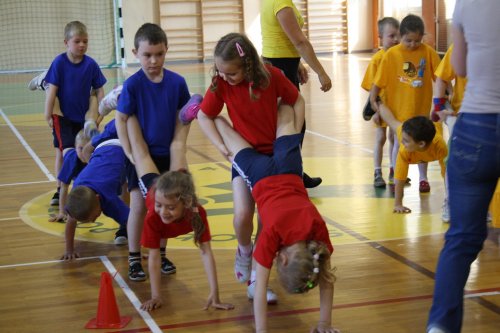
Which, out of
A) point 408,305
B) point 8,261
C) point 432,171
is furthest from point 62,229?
point 432,171

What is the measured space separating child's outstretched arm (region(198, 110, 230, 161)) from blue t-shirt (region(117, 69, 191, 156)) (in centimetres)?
43

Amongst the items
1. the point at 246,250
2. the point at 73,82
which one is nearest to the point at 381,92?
the point at 73,82

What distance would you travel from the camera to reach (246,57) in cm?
399

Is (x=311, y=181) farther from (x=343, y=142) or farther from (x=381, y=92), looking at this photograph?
(x=343, y=142)

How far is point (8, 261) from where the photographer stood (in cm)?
515

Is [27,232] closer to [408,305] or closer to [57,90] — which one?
[57,90]

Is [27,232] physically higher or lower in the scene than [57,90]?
lower

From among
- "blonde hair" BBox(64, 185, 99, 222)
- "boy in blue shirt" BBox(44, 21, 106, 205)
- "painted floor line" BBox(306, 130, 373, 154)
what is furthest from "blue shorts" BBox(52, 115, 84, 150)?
"painted floor line" BBox(306, 130, 373, 154)

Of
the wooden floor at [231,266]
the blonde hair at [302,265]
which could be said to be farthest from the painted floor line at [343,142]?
the blonde hair at [302,265]

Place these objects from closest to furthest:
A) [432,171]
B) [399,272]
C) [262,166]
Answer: [262,166], [399,272], [432,171]

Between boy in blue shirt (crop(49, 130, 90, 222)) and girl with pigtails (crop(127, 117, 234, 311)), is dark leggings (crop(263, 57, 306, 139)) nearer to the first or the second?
boy in blue shirt (crop(49, 130, 90, 222))

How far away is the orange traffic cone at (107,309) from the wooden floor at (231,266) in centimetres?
7

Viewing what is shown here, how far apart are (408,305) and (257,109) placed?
1.23 m

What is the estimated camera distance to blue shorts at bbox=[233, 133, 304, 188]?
3838 mm
